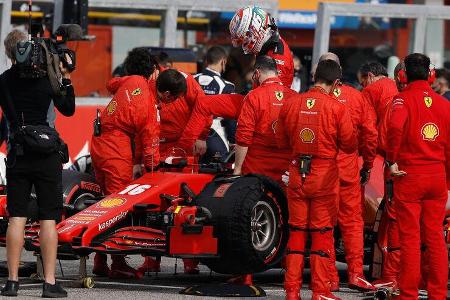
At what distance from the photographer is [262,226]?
11.8 metres

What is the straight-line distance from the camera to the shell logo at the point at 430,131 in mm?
10859

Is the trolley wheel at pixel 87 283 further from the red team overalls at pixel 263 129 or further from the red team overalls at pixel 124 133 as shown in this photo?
the red team overalls at pixel 263 129

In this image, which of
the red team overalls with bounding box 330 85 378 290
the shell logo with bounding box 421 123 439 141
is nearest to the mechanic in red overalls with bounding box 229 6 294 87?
the red team overalls with bounding box 330 85 378 290

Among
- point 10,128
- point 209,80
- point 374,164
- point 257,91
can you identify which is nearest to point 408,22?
point 209,80

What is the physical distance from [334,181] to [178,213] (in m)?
1.24

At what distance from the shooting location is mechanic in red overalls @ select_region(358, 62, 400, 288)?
38.5 feet

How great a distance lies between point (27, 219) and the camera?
39.4 ft

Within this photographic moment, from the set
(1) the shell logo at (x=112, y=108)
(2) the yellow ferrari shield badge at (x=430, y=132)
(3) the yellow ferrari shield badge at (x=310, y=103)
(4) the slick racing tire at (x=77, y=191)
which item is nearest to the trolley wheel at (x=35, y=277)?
(4) the slick racing tire at (x=77, y=191)

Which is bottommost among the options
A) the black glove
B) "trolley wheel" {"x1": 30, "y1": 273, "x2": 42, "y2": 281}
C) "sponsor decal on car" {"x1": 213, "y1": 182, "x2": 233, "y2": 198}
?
"trolley wheel" {"x1": 30, "y1": 273, "x2": 42, "y2": 281}

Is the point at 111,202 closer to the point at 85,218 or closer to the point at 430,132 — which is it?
the point at 85,218

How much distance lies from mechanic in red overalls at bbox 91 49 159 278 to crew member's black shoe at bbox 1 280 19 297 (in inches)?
65.3

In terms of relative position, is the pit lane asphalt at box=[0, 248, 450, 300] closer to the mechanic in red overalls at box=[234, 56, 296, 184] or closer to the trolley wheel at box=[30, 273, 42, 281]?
the trolley wheel at box=[30, 273, 42, 281]

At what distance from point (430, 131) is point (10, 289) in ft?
10.7

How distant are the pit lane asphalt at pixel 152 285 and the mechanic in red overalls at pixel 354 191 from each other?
205 millimetres
